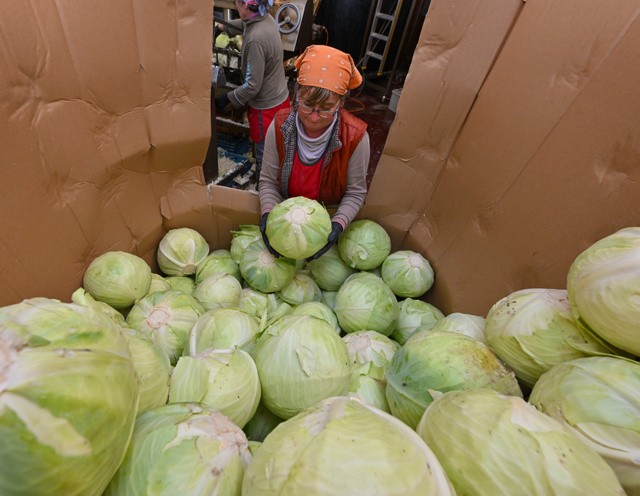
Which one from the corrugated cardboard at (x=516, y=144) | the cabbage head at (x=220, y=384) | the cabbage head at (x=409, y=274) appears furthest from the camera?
the cabbage head at (x=409, y=274)

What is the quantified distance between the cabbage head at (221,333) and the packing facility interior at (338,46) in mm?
2397

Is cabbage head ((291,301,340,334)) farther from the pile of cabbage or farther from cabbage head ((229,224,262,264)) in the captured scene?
cabbage head ((229,224,262,264))

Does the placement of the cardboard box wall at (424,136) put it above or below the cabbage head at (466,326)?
above

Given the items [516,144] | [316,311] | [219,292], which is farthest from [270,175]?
[516,144]

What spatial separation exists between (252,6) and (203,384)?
12.7 ft

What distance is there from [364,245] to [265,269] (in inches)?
31.6

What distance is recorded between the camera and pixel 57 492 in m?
0.70

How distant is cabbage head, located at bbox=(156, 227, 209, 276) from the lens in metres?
2.62

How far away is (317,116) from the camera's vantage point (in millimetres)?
2184

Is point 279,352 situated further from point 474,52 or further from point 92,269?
point 474,52

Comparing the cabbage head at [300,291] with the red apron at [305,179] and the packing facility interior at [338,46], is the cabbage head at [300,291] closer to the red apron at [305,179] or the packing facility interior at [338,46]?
the red apron at [305,179]

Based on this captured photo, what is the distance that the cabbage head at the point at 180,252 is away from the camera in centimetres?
262

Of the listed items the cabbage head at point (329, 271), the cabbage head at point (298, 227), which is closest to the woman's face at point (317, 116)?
the cabbage head at point (298, 227)

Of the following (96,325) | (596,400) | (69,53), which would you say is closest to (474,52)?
(596,400)
